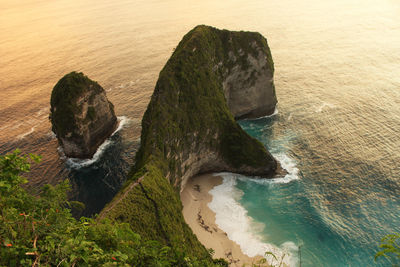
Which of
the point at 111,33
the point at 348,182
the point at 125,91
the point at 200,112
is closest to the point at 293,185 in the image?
the point at 348,182

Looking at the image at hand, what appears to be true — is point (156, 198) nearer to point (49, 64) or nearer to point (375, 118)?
point (375, 118)

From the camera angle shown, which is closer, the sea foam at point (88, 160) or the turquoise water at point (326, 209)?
the turquoise water at point (326, 209)

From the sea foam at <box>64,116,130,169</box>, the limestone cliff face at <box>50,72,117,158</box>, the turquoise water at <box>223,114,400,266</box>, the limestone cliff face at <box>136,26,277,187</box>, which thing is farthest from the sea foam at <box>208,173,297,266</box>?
the limestone cliff face at <box>50,72,117,158</box>

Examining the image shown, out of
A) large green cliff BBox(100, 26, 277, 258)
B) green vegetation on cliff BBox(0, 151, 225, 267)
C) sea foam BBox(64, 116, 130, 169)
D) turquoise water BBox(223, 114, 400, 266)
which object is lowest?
turquoise water BBox(223, 114, 400, 266)

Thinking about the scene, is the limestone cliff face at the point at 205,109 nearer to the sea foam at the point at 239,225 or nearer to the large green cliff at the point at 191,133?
the large green cliff at the point at 191,133

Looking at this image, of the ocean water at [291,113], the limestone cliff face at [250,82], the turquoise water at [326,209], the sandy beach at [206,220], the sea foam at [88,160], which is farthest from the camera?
the limestone cliff face at [250,82]

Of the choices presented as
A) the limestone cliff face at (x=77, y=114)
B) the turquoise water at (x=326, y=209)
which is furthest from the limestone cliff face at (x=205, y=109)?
the limestone cliff face at (x=77, y=114)

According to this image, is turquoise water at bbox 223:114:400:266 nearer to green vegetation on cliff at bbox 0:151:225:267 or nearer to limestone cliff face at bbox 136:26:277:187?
limestone cliff face at bbox 136:26:277:187
